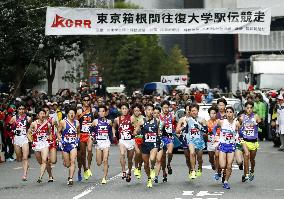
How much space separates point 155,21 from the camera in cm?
3281

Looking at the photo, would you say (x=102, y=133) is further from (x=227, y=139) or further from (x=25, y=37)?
(x=25, y=37)

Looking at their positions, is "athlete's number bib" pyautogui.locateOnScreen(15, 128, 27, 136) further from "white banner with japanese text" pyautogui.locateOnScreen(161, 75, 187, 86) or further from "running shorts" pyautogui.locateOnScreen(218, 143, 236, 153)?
"white banner with japanese text" pyautogui.locateOnScreen(161, 75, 187, 86)

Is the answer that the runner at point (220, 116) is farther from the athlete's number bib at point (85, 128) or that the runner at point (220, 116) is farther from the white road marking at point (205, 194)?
the athlete's number bib at point (85, 128)

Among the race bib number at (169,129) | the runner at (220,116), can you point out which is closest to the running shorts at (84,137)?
the race bib number at (169,129)

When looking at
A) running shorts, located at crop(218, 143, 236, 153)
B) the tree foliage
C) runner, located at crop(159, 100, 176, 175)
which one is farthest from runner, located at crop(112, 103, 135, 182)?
the tree foliage

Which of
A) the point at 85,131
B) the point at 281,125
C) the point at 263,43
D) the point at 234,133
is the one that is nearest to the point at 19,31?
the point at 281,125

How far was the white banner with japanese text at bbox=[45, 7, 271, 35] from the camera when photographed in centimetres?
3241

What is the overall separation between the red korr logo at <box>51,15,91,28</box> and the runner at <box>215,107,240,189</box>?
45.0 ft

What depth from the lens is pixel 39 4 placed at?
41219mm

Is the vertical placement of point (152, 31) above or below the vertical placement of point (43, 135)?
above

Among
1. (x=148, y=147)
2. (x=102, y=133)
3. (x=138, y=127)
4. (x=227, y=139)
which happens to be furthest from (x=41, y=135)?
(x=227, y=139)

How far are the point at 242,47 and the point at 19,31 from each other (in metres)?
83.1

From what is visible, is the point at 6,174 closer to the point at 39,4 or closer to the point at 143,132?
the point at 143,132

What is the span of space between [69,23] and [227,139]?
46.5ft
